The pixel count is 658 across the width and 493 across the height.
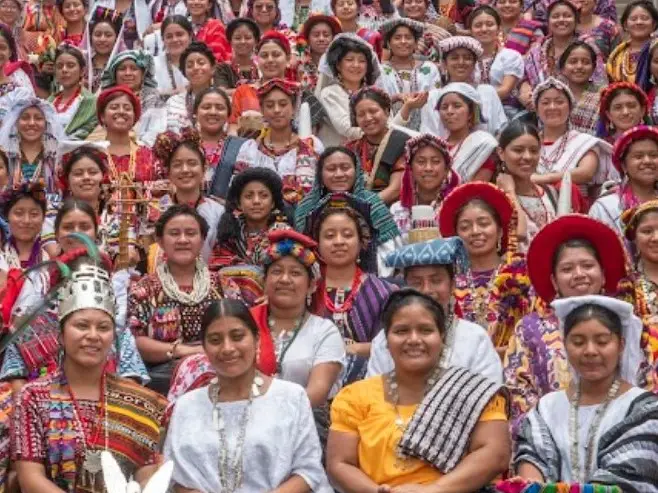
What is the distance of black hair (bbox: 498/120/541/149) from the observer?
9.83m

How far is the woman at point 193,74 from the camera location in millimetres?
11898

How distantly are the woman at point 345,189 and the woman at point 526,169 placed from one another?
0.85m

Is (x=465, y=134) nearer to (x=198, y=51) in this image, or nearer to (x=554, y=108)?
(x=554, y=108)

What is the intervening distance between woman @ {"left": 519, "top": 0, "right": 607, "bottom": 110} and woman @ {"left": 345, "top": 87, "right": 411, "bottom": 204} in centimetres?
189

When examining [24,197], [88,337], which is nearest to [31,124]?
[24,197]

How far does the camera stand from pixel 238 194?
950cm

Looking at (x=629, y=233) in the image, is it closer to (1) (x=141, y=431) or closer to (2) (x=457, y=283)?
(2) (x=457, y=283)

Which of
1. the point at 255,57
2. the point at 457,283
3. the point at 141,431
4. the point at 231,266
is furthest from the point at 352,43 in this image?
the point at 141,431

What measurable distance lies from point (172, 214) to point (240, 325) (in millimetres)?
1886

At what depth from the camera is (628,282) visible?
7555 mm

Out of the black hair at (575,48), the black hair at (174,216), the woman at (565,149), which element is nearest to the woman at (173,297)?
the black hair at (174,216)

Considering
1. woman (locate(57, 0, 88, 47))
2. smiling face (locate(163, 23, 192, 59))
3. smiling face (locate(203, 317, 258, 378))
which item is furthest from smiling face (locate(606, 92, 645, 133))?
woman (locate(57, 0, 88, 47))

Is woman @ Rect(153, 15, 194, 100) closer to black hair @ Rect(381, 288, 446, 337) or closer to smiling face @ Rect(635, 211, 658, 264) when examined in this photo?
smiling face @ Rect(635, 211, 658, 264)

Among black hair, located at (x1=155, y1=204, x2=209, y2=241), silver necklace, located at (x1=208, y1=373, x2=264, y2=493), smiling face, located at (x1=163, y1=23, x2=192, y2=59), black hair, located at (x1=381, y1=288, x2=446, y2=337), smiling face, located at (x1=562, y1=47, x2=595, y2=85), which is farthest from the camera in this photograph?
smiling face, located at (x1=163, y1=23, x2=192, y2=59)
